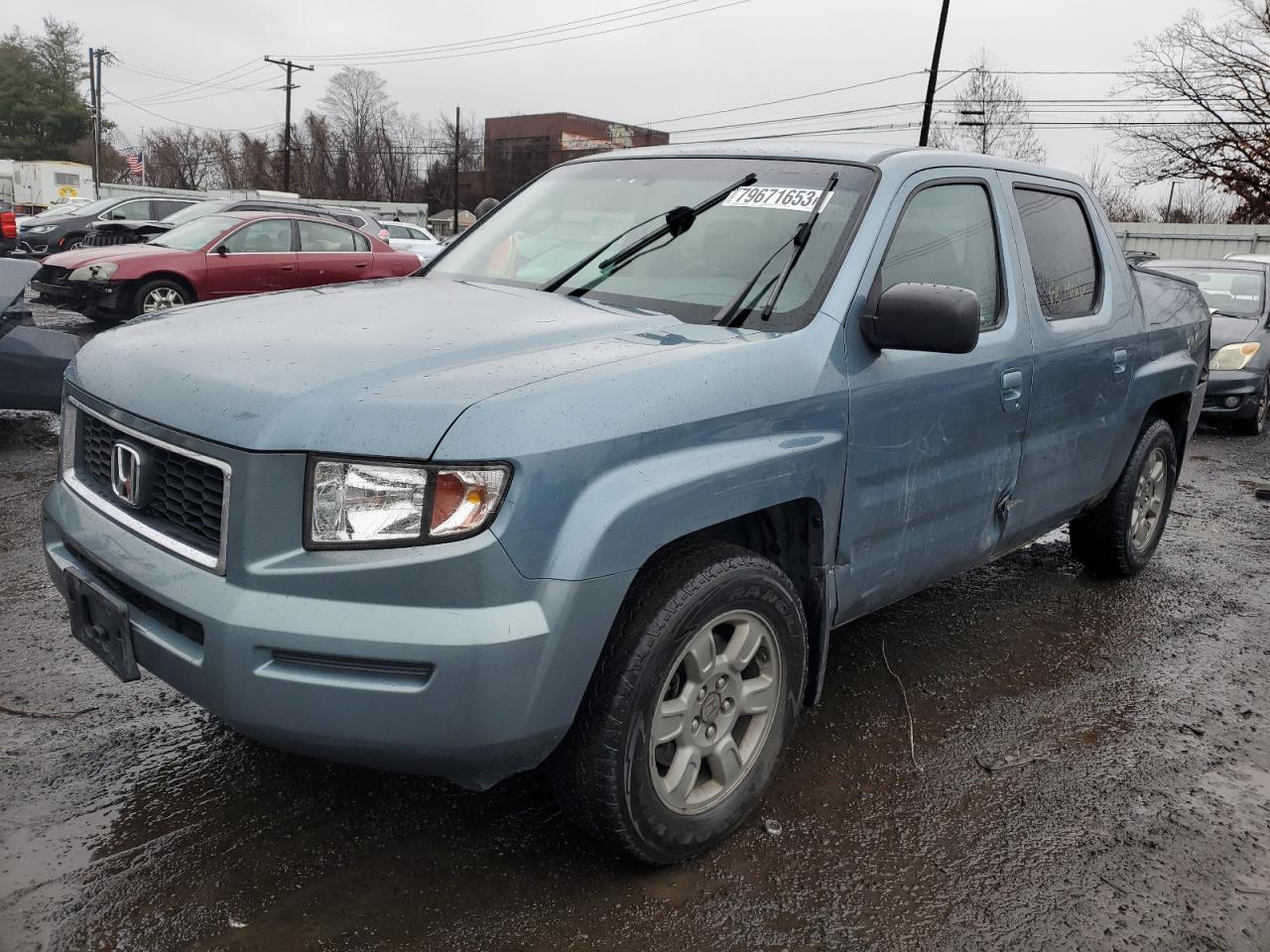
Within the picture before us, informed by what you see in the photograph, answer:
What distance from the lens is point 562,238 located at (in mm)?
3475

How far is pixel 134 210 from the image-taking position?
1950 centimetres

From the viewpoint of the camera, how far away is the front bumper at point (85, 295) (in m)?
11.1

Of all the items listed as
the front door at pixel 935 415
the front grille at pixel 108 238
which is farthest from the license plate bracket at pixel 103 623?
the front grille at pixel 108 238

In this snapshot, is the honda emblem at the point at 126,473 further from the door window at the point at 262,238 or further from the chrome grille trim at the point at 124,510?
the door window at the point at 262,238

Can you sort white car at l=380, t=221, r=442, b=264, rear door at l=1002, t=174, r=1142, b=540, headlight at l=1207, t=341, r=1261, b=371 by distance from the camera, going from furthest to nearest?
white car at l=380, t=221, r=442, b=264
headlight at l=1207, t=341, r=1261, b=371
rear door at l=1002, t=174, r=1142, b=540

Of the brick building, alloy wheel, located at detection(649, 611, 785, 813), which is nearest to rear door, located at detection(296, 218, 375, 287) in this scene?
alloy wheel, located at detection(649, 611, 785, 813)

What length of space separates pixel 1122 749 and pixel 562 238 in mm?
2497

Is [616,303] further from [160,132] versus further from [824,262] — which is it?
[160,132]

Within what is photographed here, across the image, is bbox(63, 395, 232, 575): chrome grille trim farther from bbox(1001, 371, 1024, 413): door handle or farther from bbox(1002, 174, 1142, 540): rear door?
bbox(1002, 174, 1142, 540): rear door

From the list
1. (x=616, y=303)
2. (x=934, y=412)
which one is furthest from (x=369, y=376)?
(x=934, y=412)

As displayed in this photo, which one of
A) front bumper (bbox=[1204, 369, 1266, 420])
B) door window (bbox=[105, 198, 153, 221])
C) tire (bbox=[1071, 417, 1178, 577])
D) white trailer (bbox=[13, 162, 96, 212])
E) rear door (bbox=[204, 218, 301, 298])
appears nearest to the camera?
tire (bbox=[1071, 417, 1178, 577])

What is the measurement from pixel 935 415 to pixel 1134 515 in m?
2.32

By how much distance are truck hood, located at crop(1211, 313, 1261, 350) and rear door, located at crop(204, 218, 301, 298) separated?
386 inches

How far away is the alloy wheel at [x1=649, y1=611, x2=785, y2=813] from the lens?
97.6 inches
